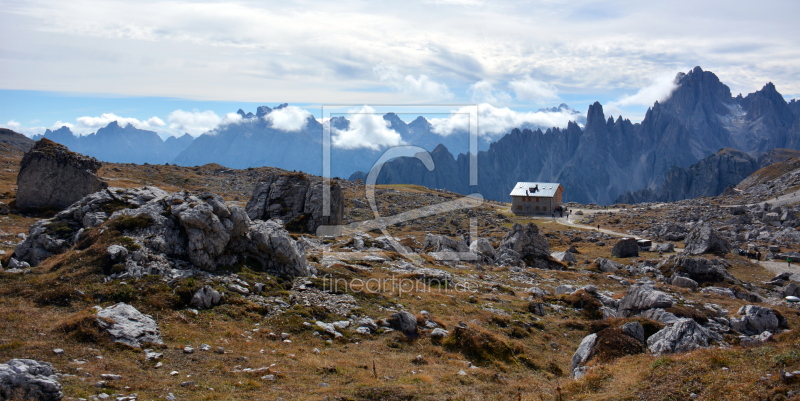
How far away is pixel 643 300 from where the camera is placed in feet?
92.2

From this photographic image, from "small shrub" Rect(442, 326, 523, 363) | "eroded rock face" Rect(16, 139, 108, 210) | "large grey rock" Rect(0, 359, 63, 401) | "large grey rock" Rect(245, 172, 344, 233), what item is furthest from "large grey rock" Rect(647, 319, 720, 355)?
"eroded rock face" Rect(16, 139, 108, 210)

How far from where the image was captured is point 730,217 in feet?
316

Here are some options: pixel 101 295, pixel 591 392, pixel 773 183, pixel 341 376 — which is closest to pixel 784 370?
pixel 591 392

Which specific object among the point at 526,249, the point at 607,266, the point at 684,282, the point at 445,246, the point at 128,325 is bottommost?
the point at 607,266

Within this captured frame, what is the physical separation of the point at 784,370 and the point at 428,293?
21266 millimetres

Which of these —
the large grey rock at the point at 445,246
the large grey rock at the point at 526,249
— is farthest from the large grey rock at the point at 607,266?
the large grey rock at the point at 445,246

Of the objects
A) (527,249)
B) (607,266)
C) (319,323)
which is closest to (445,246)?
(527,249)

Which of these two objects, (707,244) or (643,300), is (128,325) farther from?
(707,244)

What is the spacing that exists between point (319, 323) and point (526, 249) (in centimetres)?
3839

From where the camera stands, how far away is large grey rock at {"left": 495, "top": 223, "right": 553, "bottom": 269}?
53.3 m

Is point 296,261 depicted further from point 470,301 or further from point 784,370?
point 784,370

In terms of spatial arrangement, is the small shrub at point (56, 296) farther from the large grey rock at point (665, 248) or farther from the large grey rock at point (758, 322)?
the large grey rock at point (665, 248)

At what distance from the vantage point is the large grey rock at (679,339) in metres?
18.9

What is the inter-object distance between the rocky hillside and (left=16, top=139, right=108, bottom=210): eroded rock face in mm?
Answer: 5322
